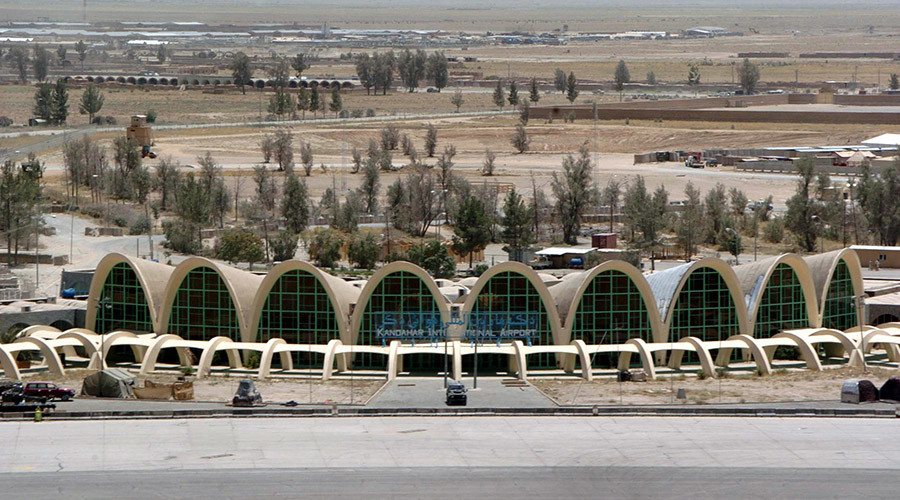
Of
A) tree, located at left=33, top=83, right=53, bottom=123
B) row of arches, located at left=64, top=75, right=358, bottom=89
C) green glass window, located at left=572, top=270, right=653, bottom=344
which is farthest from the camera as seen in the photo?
row of arches, located at left=64, top=75, right=358, bottom=89

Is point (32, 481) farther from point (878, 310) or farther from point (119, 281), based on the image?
point (878, 310)

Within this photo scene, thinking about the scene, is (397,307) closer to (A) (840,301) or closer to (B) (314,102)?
(A) (840,301)

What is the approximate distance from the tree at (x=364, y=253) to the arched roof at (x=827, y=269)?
22939 millimetres

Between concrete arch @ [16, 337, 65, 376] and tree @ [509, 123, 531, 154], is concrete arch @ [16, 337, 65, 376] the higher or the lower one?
the lower one

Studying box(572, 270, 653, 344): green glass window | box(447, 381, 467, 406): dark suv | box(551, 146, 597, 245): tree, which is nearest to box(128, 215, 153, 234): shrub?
box(551, 146, 597, 245): tree

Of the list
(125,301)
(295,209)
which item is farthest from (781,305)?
(295,209)

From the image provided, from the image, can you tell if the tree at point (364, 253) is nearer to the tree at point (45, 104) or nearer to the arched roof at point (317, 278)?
the arched roof at point (317, 278)

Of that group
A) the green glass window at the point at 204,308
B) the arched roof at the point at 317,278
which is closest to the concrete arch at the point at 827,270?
the arched roof at the point at 317,278

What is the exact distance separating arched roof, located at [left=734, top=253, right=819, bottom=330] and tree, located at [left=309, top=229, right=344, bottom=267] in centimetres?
2387

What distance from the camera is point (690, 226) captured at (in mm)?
77125

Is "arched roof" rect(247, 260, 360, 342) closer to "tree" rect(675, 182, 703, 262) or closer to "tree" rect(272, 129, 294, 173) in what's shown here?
"tree" rect(675, 182, 703, 262)

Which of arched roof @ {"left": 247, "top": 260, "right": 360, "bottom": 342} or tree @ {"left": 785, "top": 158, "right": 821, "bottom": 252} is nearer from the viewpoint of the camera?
arched roof @ {"left": 247, "top": 260, "right": 360, "bottom": 342}

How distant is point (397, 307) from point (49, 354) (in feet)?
38.1

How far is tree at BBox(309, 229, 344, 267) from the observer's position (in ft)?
240
